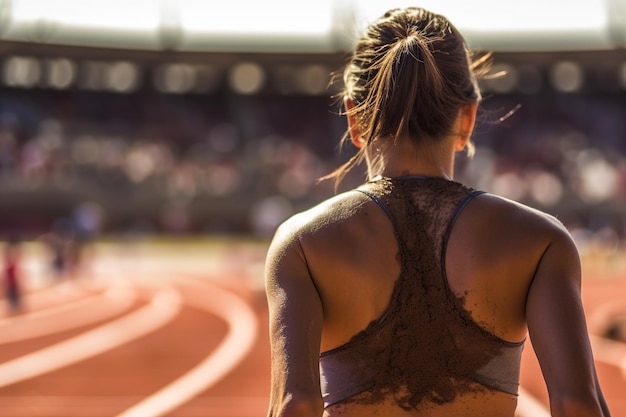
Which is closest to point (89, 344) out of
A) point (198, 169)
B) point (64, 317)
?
point (64, 317)

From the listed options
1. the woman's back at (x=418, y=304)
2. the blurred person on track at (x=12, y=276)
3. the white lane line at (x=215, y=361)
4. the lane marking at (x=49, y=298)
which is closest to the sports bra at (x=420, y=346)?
the woman's back at (x=418, y=304)

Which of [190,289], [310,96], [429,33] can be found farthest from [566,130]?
[429,33]

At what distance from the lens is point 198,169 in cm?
3184

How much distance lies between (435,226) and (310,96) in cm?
4018

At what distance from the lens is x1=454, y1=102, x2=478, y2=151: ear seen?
5.71ft

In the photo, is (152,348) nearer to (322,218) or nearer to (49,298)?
(49,298)

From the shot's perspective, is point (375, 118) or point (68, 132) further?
point (68, 132)

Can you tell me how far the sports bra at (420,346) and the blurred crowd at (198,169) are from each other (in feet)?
79.3

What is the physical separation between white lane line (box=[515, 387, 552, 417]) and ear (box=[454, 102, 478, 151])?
4.85 metres

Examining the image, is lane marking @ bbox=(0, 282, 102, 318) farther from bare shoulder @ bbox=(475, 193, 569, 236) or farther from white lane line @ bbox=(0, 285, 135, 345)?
bare shoulder @ bbox=(475, 193, 569, 236)

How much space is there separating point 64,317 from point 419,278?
1165 centimetres

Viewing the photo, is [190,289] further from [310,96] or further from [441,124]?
[310,96]

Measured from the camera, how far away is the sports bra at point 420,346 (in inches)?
64.7

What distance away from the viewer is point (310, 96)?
41531 millimetres
